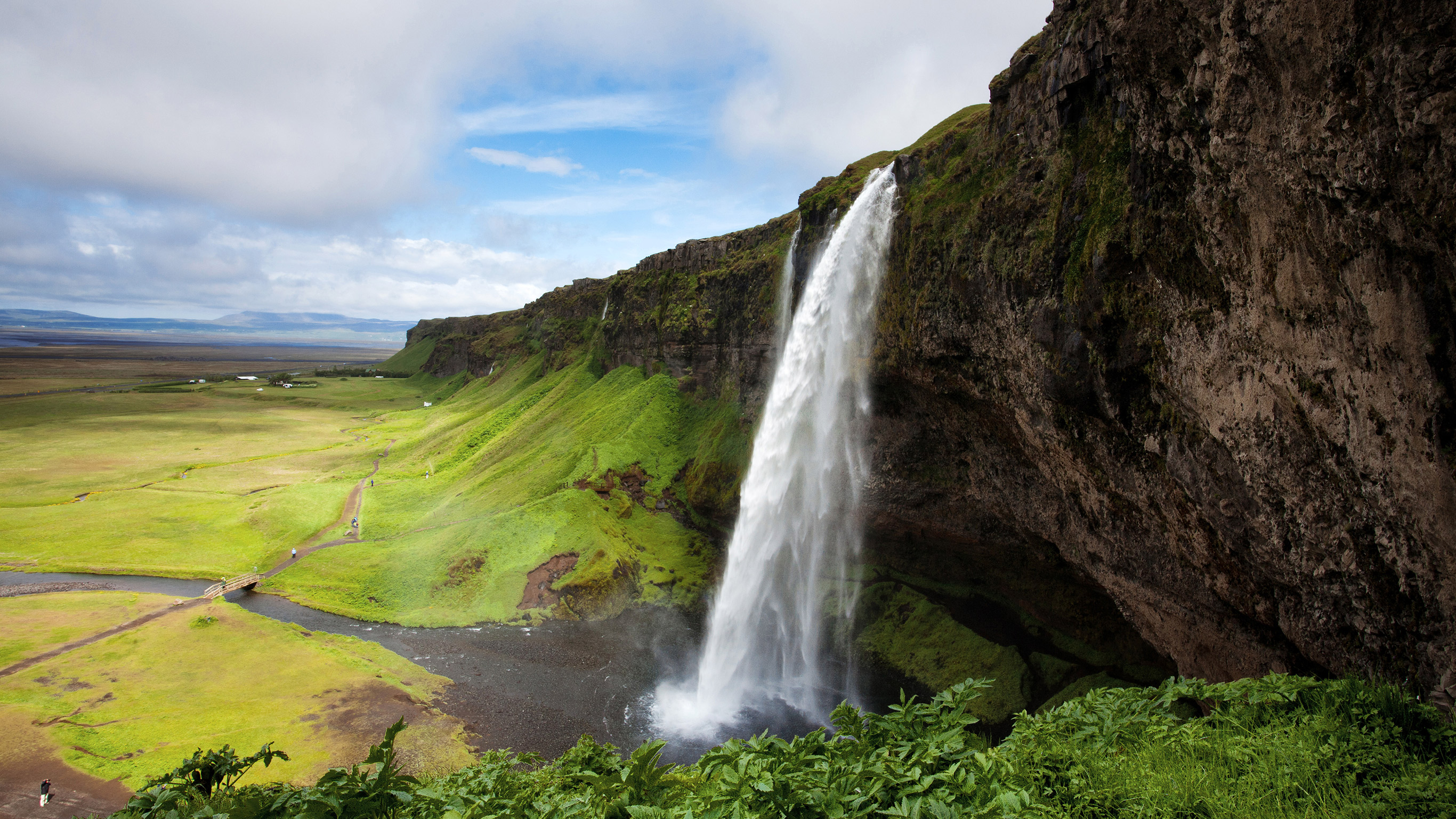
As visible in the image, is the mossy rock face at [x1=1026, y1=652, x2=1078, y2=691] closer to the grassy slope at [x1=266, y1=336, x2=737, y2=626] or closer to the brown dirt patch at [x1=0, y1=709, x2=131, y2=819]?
the grassy slope at [x1=266, y1=336, x2=737, y2=626]

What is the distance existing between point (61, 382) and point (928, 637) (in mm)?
204918

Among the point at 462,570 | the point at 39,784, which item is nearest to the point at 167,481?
the point at 462,570

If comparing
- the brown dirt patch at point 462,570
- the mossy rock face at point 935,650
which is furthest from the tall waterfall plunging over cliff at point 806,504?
the brown dirt patch at point 462,570

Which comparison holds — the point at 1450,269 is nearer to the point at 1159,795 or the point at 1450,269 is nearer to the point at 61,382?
the point at 1159,795

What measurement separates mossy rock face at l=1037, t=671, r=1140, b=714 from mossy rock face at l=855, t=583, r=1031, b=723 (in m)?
1.40

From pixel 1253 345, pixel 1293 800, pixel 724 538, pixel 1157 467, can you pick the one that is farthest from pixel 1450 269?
pixel 724 538

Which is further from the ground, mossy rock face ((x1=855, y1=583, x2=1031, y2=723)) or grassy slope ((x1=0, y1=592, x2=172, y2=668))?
mossy rock face ((x1=855, y1=583, x2=1031, y2=723))

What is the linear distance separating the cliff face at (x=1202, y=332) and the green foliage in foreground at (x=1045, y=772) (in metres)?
4.79

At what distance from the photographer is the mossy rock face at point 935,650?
88.7 feet

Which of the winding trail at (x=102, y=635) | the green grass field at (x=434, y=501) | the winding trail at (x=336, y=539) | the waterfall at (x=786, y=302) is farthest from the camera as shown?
the winding trail at (x=336, y=539)

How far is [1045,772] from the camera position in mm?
6875

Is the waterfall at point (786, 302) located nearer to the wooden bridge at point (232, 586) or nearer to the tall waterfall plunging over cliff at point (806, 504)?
the tall waterfall plunging over cliff at point (806, 504)

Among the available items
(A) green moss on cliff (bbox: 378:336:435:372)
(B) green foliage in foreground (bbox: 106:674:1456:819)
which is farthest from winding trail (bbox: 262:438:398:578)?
(A) green moss on cliff (bbox: 378:336:435:372)

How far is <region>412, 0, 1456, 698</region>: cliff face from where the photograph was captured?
31.3ft
